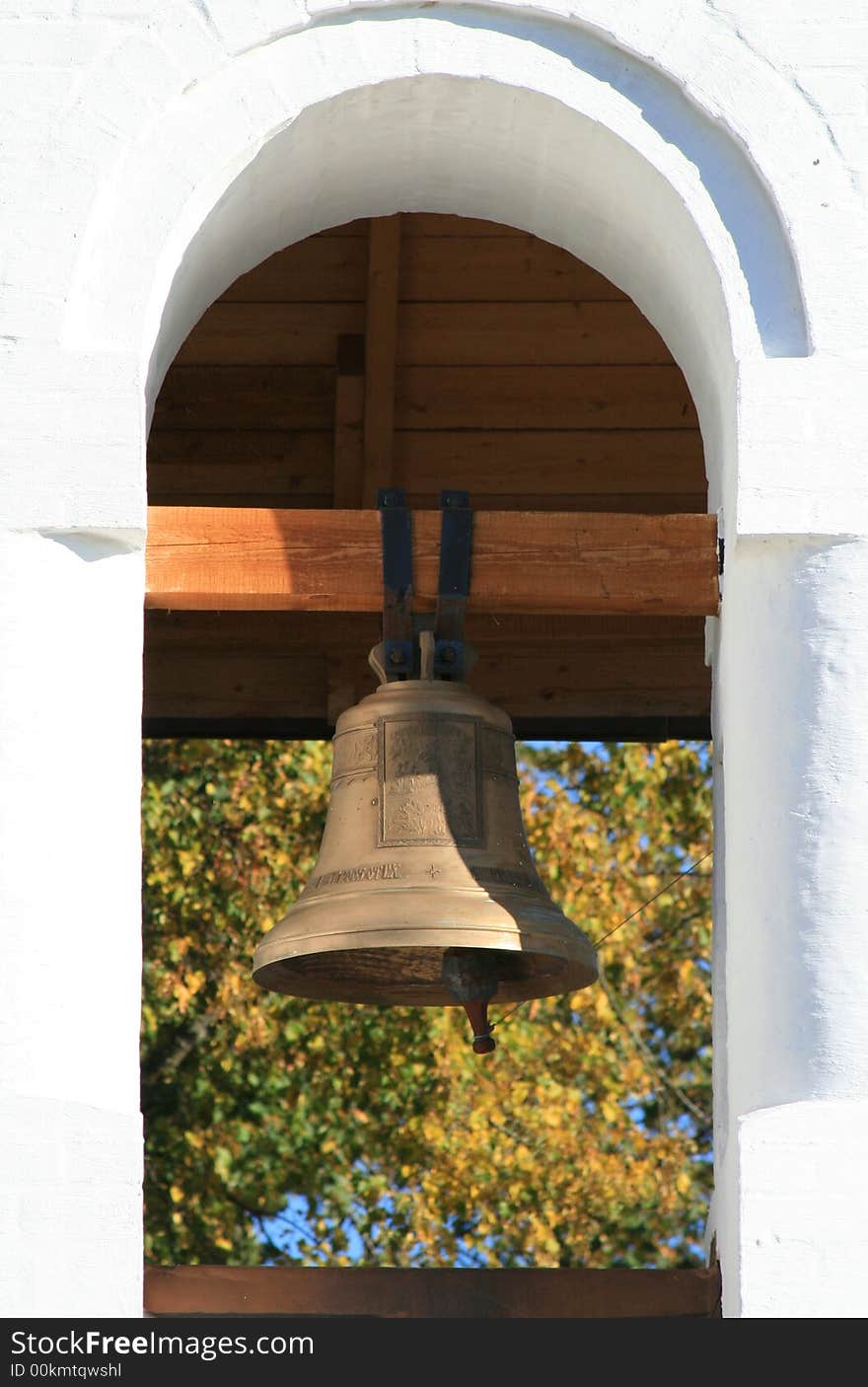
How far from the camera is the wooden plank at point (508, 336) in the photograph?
545 cm

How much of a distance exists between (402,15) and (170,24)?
36 centimetres

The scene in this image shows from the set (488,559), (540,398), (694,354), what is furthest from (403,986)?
(540,398)

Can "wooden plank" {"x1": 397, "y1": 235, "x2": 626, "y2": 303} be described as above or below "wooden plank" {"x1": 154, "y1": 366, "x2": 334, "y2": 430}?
above

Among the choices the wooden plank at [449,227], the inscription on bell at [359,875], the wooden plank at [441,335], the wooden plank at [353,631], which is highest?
the wooden plank at [449,227]

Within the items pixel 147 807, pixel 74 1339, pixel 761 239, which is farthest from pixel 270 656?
pixel 147 807

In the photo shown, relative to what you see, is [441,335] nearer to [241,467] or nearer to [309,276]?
[309,276]

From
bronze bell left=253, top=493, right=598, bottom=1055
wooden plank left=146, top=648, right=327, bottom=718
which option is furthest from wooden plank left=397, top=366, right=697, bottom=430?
bronze bell left=253, top=493, right=598, bottom=1055

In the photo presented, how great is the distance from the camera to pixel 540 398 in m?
5.55

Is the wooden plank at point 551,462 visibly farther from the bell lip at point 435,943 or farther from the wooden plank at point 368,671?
the bell lip at point 435,943

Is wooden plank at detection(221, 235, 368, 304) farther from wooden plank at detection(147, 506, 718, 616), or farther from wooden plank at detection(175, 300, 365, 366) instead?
wooden plank at detection(147, 506, 718, 616)

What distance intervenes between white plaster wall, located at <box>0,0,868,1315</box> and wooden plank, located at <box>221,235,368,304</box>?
1.37m

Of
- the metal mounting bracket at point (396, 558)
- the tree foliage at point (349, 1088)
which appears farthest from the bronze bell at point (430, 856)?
the tree foliage at point (349, 1088)

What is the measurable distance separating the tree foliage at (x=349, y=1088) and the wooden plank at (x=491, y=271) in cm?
562

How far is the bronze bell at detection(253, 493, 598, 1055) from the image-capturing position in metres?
3.92
